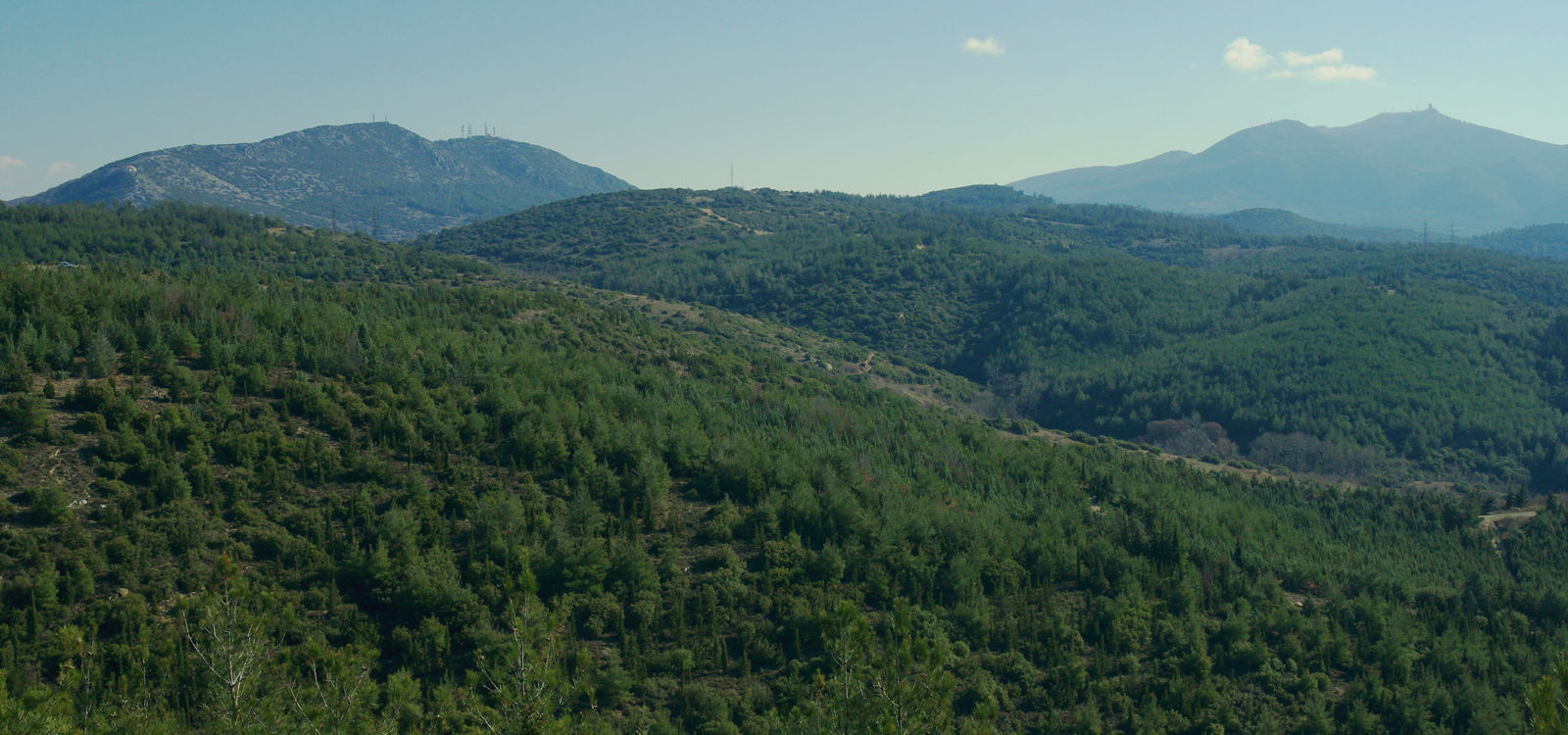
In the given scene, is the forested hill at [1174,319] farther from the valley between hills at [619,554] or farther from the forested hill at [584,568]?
the forested hill at [584,568]

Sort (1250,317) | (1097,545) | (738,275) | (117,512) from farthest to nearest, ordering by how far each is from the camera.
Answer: (738,275), (1250,317), (1097,545), (117,512)

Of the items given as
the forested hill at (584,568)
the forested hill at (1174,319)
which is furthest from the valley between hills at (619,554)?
the forested hill at (1174,319)

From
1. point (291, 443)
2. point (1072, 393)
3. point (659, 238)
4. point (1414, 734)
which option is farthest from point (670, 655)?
point (659, 238)

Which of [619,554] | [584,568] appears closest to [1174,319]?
[619,554]

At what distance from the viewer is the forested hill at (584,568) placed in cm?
2125

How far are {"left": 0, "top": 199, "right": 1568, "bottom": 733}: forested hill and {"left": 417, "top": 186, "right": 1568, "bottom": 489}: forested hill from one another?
147 feet

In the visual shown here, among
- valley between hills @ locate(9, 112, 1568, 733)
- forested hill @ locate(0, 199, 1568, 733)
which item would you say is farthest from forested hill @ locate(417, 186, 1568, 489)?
forested hill @ locate(0, 199, 1568, 733)

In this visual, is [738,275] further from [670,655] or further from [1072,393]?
[670,655]

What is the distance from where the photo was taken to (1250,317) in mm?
119812

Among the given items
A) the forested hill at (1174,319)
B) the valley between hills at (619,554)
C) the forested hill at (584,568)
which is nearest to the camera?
the forested hill at (584,568)

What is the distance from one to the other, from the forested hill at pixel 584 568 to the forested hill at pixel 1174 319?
1760 inches

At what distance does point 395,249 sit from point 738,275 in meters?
49.3

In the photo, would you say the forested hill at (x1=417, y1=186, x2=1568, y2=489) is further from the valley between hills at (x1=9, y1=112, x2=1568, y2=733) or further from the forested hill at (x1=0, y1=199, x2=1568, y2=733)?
the forested hill at (x1=0, y1=199, x2=1568, y2=733)

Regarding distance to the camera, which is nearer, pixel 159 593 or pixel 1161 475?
pixel 159 593
